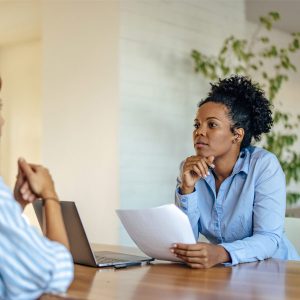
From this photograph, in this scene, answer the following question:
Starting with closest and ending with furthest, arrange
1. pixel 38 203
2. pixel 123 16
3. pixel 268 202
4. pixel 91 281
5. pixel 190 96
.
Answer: pixel 91 281 < pixel 38 203 < pixel 268 202 < pixel 123 16 < pixel 190 96

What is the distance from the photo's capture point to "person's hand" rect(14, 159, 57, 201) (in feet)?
4.28

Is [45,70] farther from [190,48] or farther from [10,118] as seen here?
[10,118]

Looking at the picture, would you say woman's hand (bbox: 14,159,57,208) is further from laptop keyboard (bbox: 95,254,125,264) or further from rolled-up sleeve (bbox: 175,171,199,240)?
rolled-up sleeve (bbox: 175,171,199,240)

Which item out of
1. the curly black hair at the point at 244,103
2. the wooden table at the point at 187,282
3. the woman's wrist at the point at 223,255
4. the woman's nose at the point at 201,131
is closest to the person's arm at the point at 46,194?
the wooden table at the point at 187,282

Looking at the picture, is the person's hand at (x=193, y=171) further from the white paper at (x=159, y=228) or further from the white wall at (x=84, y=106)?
the white wall at (x=84, y=106)

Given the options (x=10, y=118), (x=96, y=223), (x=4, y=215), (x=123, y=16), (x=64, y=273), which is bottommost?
(x=96, y=223)

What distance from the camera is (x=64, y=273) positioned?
1.18 meters

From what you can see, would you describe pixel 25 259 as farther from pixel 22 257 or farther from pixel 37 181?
pixel 37 181

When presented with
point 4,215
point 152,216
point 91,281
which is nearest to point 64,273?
point 4,215

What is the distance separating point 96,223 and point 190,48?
4.48 feet

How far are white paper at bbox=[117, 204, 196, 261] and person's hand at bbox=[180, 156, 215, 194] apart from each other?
0.36 m

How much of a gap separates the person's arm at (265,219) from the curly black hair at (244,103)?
0.21m

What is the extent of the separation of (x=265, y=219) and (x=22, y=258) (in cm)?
113

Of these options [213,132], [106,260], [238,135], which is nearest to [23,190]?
[106,260]
